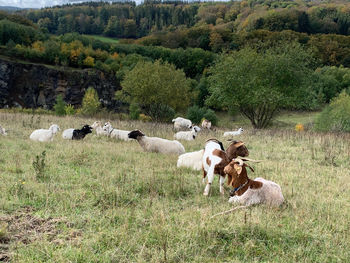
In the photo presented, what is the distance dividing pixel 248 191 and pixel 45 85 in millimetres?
79601

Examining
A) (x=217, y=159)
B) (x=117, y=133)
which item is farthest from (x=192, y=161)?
(x=117, y=133)

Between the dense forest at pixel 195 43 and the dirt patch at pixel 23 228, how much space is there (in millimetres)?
25654

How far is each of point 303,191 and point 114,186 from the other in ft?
14.8

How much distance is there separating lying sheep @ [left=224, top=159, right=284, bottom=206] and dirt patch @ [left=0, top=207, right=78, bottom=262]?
10.6 ft

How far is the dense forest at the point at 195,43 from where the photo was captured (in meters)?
40.8

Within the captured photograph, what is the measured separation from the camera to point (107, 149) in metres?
12.1

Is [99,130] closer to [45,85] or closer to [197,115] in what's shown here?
[197,115]

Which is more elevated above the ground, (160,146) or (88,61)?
(160,146)

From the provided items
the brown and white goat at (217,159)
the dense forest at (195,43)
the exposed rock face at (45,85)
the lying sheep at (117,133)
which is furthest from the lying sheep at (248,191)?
the exposed rock face at (45,85)

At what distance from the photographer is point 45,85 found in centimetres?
7688

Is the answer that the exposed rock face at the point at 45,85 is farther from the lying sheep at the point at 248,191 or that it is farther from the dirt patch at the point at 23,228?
the lying sheep at the point at 248,191

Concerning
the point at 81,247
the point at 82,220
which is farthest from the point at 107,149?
the point at 81,247

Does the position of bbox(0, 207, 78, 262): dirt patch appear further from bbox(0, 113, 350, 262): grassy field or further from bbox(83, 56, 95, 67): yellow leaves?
bbox(83, 56, 95, 67): yellow leaves

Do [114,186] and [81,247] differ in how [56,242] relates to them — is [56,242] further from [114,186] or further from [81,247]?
[114,186]
